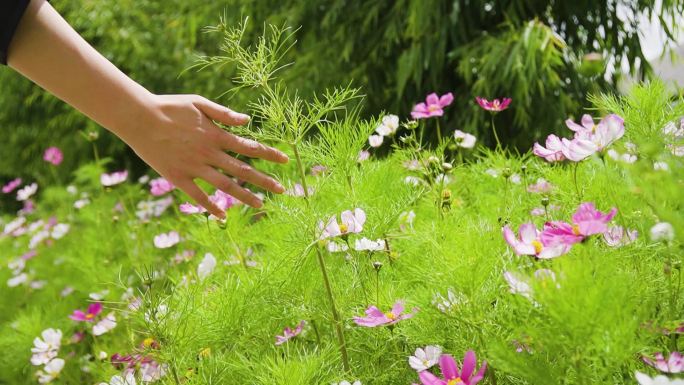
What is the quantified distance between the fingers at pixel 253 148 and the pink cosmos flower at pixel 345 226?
99mm

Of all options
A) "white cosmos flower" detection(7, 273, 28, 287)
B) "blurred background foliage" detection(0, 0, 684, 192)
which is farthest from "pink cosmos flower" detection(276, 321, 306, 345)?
"blurred background foliage" detection(0, 0, 684, 192)

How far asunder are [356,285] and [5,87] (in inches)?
181

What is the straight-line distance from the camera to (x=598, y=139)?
0.81m

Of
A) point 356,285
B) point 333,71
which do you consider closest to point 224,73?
point 333,71

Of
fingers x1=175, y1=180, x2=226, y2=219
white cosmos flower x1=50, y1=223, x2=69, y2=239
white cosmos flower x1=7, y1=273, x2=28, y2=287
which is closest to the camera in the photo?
fingers x1=175, y1=180, x2=226, y2=219

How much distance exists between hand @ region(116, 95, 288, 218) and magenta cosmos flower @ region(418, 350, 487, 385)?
0.31m

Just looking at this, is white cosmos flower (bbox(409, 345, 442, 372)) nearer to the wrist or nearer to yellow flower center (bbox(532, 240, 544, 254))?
yellow flower center (bbox(532, 240, 544, 254))

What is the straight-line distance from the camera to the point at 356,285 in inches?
38.0

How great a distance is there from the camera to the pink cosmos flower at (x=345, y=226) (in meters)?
0.86

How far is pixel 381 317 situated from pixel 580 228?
0.25 metres

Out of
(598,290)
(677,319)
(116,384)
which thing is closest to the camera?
(598,290)

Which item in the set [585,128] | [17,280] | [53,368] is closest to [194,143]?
[585,128]

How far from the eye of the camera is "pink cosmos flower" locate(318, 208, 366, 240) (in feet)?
2.84

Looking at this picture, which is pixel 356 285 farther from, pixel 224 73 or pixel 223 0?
pixel 224 73
